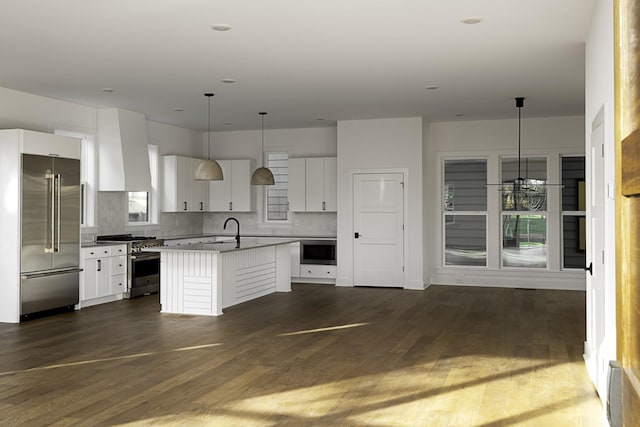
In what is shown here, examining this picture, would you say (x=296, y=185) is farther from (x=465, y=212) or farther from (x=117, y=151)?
(x=117, y=151)

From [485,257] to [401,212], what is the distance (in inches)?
64.0

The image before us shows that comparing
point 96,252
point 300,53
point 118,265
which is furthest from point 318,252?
point 300,53

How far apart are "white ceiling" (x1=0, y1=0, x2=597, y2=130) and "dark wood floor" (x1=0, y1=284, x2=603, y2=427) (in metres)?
2.68

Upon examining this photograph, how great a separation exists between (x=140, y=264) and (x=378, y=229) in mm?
3678

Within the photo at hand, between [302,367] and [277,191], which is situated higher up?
[277,191]

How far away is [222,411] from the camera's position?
12.6 feet

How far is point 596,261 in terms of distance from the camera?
4.45 m

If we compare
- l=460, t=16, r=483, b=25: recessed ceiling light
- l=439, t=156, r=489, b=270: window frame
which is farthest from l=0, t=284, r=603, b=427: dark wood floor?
l=460, t=16, r=483, b=25: recessed ceiling light

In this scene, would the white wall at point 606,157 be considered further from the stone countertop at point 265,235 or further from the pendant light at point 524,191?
the stone countertop at point 265,235

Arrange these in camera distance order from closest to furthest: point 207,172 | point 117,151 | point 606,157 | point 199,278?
point 606,157, point 199,278, point 207,172, point 117,151

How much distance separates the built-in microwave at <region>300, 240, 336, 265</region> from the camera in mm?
10406

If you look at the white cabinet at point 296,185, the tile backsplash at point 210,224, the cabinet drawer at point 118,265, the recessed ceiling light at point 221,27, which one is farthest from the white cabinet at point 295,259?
the recessed ceiling light at point 221,27

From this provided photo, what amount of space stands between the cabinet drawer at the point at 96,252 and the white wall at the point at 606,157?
588 centimetres

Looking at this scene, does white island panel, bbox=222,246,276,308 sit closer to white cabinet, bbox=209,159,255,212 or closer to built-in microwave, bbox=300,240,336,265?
built-in microwave, bbox=300,240,336,265
